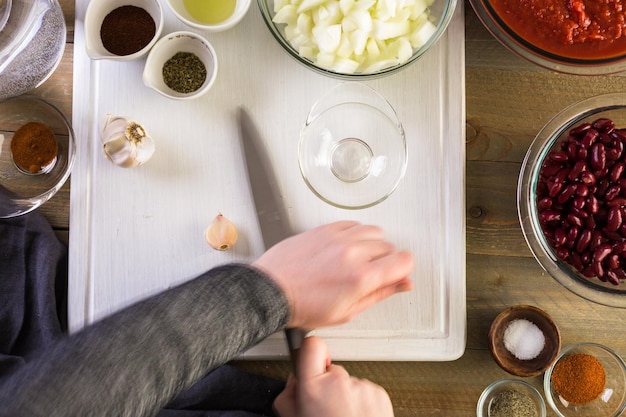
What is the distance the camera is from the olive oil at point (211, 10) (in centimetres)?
112

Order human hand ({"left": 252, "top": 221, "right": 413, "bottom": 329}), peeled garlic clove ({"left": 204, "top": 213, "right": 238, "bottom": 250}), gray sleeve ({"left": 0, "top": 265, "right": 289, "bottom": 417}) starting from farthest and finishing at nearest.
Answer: peeled garlic clove ({"left": 204, "top": 213, "right": 238, "bottom": 250})
human hand ({"left": 252, "top": 221, "right": 413, "bottom": 329})
gray sleeve ({"left": 0, "top": 265, "right": 289, "bottom": 417})

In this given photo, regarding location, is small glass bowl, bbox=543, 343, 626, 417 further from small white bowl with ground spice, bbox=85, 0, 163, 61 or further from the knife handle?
small white bowl with ground spice, bbox=85, 0, 163, 61

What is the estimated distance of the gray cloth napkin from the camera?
1103 mm

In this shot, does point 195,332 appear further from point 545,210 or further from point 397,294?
point 545,210

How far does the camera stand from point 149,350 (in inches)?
31.3

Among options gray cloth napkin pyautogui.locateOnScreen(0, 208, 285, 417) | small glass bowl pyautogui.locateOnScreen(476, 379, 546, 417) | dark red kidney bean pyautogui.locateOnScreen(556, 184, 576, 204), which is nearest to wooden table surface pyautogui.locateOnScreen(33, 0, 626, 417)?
small glass bowl pyautogui.locateOnScreen(476, 379, 546, 417)

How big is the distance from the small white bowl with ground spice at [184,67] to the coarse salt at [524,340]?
2.34 ft

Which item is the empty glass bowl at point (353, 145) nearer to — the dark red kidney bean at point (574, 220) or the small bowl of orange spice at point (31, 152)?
the dark red kidney bean at point (574, 220)

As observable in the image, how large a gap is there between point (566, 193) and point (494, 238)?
17 cm

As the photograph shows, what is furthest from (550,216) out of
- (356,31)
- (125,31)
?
(125,31)

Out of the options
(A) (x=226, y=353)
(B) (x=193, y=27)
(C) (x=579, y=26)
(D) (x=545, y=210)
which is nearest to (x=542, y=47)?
(C) (x=579, y=26)

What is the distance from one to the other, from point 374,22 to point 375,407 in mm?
653

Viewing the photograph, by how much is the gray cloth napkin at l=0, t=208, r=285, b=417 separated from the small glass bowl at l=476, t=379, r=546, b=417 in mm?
375

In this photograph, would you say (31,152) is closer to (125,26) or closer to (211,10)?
(125,26)
